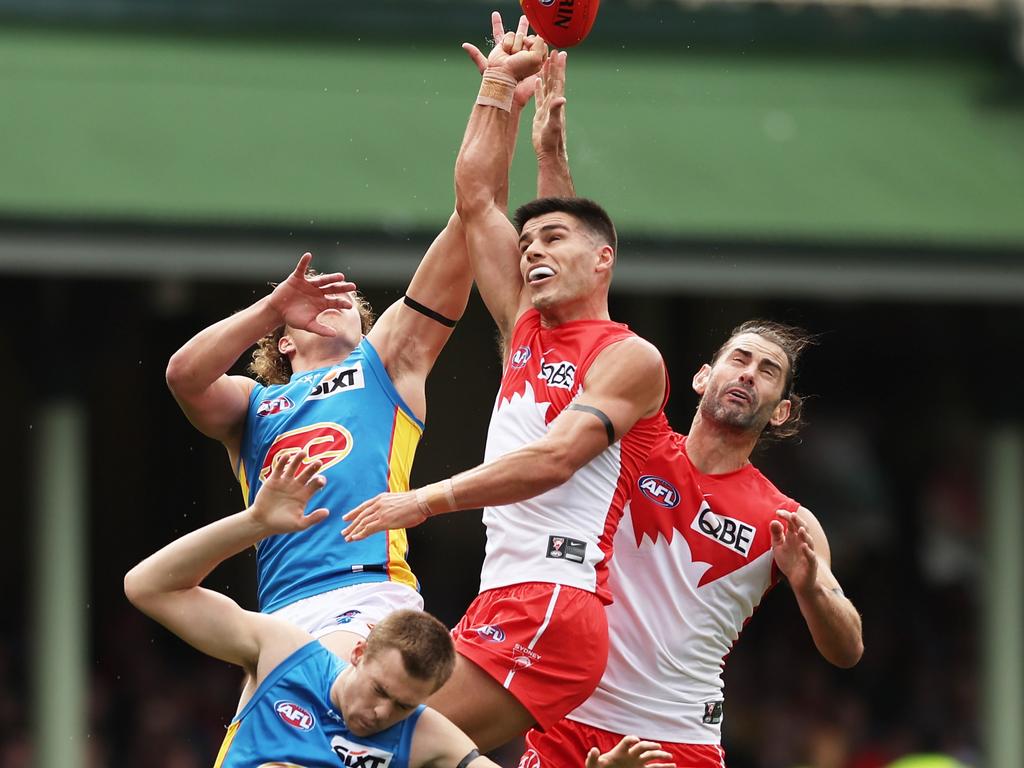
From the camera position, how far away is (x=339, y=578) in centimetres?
643

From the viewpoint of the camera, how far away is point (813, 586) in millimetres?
6434

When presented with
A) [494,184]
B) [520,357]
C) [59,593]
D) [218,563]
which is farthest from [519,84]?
[59,593]

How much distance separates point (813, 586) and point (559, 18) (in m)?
2.25

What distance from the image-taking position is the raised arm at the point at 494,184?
6566 mm

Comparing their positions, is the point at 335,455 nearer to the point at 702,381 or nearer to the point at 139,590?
the point at 139,590

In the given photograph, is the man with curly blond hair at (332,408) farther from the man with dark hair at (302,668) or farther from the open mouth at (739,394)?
the open mouth at (739,394)

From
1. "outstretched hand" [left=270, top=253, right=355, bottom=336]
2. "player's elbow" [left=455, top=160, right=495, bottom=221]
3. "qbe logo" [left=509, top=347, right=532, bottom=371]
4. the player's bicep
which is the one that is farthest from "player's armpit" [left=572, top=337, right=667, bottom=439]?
the player's bicep

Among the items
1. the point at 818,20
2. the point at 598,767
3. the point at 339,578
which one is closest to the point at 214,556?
the point at 339,578

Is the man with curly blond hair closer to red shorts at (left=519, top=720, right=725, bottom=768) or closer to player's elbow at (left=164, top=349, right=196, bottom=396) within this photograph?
player's elbow at (left=164, top=349, right=196, bottom=396)

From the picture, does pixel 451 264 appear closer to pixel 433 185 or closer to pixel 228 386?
pixel 228 386

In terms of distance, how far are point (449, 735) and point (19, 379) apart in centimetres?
963

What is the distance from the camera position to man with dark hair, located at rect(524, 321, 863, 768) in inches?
263

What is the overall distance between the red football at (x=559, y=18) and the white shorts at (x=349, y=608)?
Answer: 2098 mm

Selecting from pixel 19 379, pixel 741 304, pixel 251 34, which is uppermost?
pixel 251 34
